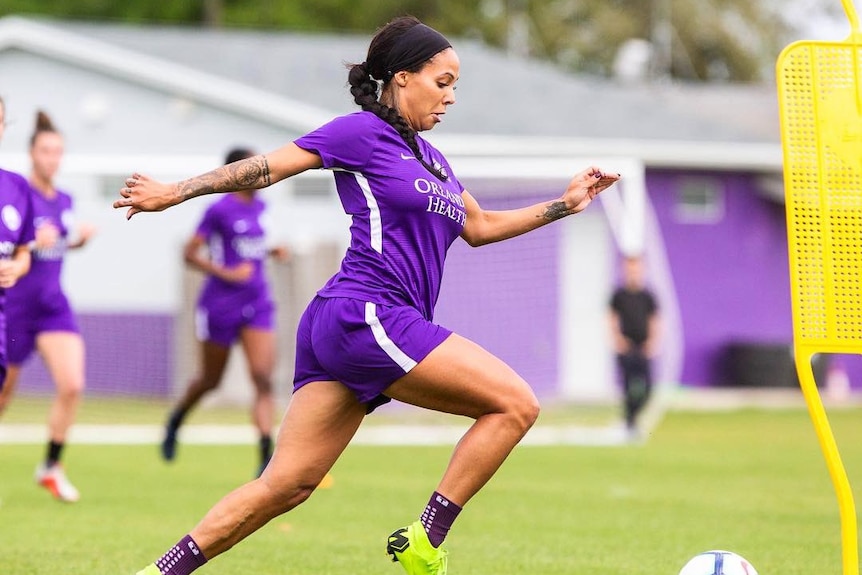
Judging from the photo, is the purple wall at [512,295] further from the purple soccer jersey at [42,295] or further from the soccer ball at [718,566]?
the soccer ball at [718,566]

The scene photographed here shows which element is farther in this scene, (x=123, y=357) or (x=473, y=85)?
(x=473, y=85)

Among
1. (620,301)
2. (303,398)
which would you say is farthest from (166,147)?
(303,398)

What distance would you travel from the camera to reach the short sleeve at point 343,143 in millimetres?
5605

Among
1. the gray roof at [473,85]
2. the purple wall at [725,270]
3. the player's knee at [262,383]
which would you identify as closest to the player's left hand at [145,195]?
the player's knee at [262,383]

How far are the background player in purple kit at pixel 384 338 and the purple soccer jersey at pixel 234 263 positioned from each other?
6.25 m

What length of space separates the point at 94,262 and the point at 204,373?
12401 millimetres

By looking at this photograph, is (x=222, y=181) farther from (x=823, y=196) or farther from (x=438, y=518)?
(x=823, y=196)

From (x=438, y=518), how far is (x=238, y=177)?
150 centimetres

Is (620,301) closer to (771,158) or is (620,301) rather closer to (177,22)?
(771,158)

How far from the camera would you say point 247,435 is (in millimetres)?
17641

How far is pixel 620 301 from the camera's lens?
1775 centimetres

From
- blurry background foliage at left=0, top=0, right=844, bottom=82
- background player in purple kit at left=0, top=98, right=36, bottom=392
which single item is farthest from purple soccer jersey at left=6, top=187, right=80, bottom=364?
blurry background foliage at left=0, top=0, right=844, bottom=82

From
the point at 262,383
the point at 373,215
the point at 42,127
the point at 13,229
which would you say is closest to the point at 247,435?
the point at 262,383

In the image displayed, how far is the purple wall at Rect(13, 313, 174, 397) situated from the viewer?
22.1 metres
